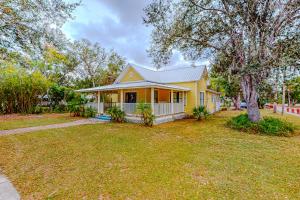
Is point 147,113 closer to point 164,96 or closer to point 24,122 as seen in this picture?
point 164,96

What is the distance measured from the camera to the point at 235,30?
9578 mm

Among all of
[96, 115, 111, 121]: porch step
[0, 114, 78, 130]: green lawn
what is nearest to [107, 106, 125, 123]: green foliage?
[96, 115, 111, 121]: porch step

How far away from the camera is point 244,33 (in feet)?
31.0

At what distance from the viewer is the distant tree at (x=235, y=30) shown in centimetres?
845

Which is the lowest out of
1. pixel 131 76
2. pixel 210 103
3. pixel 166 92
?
pixel 210 103

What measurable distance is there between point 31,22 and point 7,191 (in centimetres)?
590

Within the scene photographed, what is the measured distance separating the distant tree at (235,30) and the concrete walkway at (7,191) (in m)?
9.64

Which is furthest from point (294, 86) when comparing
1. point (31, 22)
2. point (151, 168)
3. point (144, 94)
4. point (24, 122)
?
point (24, 122)

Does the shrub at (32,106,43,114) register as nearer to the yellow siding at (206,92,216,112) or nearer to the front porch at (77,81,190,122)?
the front porch at (77,81,190,122)

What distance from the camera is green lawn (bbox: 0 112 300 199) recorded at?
3.27 m

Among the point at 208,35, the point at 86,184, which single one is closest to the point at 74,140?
the point at 86,184

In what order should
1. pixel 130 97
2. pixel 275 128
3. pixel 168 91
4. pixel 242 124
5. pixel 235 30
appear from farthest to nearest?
1. pixel 130 97
2. pixel 168 91
3. pixel 242 124
4. pixel 235 30
5. pixel 275 128

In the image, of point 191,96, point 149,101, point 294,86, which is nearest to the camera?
point 149,101

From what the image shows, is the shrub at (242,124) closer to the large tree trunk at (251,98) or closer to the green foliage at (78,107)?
the large tree trunk at (251,98)
